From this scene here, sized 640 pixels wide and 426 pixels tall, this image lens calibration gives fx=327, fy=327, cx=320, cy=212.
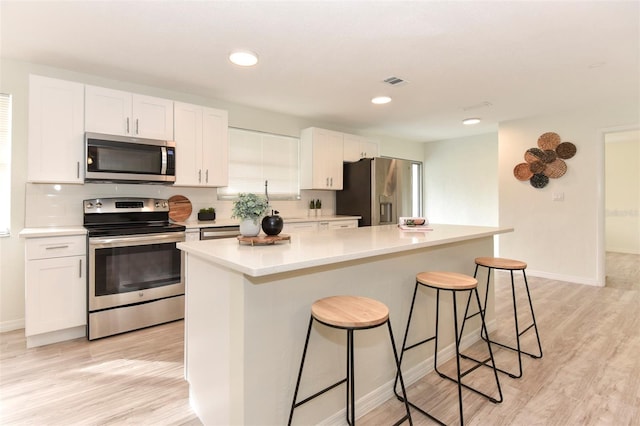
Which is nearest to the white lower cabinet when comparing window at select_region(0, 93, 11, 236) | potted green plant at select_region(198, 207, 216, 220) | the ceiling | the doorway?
potted green plant at select_region(198, 207, 216, 220)

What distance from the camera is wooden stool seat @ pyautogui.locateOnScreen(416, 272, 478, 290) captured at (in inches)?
72.3

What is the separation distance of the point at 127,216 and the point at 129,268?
0.64m

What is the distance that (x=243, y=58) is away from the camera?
2734 millimetres

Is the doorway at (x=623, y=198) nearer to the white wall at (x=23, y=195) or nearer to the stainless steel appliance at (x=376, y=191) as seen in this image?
the stainless steel appliance at (x=376, y=191)

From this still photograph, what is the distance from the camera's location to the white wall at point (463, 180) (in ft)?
20.1

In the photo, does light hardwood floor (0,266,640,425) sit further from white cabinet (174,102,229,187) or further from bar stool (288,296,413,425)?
white cabinet (174,102,229,187)

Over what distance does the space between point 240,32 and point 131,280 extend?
2.28 m

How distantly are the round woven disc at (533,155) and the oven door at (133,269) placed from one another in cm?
485

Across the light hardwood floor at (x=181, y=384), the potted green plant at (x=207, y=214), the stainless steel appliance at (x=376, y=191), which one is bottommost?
the light hardwood floor at (x=181, y=384)

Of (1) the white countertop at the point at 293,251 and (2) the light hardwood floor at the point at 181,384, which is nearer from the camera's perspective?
(1) the white countertop at the point at 293,251

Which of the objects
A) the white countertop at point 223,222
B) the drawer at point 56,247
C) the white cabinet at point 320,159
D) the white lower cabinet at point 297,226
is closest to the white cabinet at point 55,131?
the drawer at point 56,247

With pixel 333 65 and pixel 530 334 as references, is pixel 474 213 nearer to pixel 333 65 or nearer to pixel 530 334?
pixel 530 334

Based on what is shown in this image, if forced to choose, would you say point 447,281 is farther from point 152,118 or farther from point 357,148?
point 357,148

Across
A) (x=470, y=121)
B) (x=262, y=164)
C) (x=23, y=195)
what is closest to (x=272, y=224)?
(x=23, y=195)
